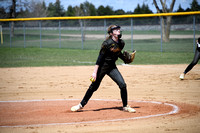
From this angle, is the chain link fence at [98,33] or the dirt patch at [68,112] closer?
the dirt patch at [68,112]

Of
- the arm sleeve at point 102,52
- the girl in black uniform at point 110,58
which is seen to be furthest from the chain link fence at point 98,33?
the arm sleeve at point 102,52

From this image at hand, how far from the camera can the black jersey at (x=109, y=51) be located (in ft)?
21.4

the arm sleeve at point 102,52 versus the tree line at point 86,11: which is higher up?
the tree line at point 86,11

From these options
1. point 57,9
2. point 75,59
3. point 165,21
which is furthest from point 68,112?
point 57,9

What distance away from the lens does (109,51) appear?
6.59 meters

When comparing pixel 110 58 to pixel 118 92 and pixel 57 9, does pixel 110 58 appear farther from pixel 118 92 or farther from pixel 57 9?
pixel 57 9

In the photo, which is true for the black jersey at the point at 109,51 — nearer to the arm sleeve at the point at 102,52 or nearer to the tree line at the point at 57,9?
the arm sleeve at the point at 102,52

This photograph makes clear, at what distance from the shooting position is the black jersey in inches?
257

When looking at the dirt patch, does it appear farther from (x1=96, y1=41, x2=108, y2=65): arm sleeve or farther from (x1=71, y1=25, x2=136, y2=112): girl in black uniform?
(x1=96, y1=41, x2=108, y2=65): arm sleeve

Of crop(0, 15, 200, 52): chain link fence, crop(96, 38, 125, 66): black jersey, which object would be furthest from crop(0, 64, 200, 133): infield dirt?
crop(0, 15, 200, 52): chain link fence

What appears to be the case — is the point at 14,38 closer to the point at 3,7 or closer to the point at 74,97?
the point at 3,7

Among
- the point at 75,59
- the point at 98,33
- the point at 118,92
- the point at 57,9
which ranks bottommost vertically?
the point at 118,92

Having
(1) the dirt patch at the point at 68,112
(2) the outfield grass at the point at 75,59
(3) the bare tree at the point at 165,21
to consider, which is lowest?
(1) the dirt patch at the point at 68,112

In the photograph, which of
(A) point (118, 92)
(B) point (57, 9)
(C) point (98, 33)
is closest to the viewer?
(A) point (118, 92)
